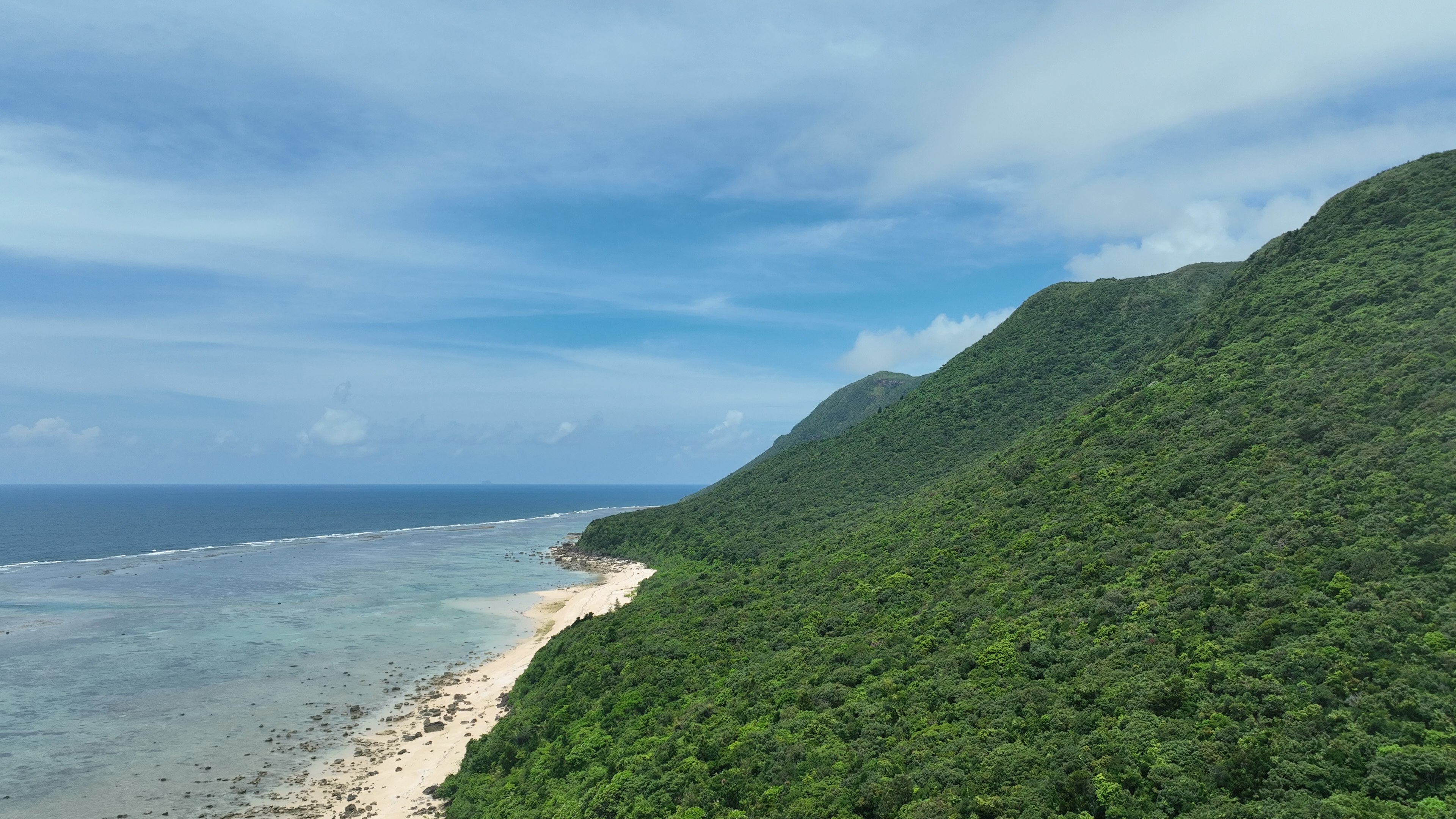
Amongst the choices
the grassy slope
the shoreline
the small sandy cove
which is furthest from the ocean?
the grassy slope

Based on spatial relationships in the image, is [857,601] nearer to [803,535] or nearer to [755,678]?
[755,678]

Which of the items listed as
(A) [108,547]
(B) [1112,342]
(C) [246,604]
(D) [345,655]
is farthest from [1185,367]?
(A) [108,547]

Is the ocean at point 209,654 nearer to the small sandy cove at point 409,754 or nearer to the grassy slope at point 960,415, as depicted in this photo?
the small sandy cove at point 409,754

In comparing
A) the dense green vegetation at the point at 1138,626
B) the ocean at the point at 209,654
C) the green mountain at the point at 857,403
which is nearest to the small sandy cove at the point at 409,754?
the ocean at the point at 209,654

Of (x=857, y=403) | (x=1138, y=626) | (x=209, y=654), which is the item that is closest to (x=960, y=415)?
(x=1138, y=626)

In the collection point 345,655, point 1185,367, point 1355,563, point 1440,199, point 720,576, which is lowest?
point 345,655
